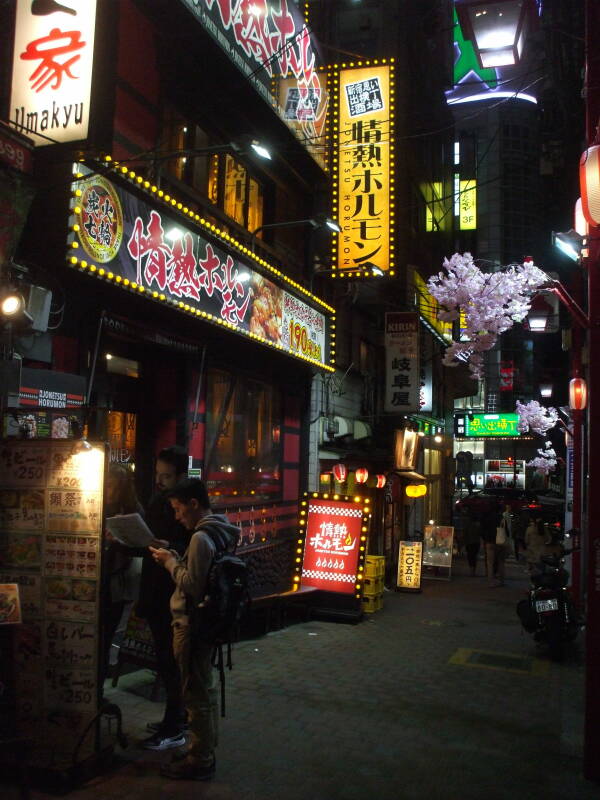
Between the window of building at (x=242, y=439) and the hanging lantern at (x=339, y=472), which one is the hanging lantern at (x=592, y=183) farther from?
the hanging lantern at (x=339, y=472)

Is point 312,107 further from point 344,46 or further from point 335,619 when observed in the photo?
point 335,619

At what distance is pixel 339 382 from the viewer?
56.5ft

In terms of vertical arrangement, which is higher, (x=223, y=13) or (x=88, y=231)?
(x=223, y=13)

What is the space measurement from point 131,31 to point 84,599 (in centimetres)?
760

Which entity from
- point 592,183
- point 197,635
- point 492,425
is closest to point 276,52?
point 592,183

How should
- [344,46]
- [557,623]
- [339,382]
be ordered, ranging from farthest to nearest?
[344,46] < [339,382] < [557,623]

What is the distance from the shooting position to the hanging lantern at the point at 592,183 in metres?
6.12

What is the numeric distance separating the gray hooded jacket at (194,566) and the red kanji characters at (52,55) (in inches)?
209

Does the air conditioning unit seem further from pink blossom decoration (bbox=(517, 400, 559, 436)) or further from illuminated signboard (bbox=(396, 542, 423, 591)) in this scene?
pink blossom decoration (bbox=(517, 400, 559, 436))

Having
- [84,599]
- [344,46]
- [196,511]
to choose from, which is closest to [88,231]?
[196,511]

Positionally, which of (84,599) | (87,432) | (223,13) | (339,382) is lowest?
(84,599)

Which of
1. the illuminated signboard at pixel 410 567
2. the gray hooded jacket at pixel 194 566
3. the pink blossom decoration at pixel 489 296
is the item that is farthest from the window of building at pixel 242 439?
the gray hooded jacket at pixel 194 566

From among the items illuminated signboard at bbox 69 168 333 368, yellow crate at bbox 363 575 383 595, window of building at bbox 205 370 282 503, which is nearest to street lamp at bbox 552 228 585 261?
illuminated signboard at bbox 69 168 333 368

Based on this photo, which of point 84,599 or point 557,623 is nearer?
point 84,599
